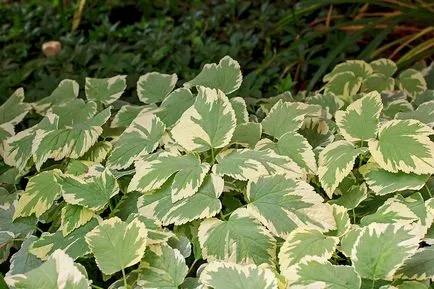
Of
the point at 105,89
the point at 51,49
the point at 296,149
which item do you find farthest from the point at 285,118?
the point at 51,49

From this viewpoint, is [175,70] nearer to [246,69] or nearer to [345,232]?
[246,69]

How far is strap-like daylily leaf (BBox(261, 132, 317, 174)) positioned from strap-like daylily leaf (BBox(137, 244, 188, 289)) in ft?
0.86

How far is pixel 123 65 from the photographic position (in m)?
1.91

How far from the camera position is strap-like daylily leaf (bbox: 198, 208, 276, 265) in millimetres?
890

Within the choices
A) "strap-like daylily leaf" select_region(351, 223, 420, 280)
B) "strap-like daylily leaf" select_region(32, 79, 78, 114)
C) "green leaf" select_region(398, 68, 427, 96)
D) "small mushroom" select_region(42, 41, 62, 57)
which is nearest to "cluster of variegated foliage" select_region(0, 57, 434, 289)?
Answer: "strap-like daylily leaf" select_region(351, 223, 420, 280)

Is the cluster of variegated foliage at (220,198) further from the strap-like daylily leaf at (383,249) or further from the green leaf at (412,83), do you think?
the green leaf at (412,83)

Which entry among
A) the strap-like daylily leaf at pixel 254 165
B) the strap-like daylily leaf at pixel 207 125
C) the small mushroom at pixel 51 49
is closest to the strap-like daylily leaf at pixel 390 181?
the strap-like daylily leaf at pixel 254 165

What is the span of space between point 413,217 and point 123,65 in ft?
3.92

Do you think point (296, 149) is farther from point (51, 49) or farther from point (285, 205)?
point (51, 49)

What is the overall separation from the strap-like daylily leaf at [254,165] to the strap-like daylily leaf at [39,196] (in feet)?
0.90

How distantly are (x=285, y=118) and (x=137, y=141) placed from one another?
0.86ft

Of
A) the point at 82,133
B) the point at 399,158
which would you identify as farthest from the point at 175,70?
the point at 399,158

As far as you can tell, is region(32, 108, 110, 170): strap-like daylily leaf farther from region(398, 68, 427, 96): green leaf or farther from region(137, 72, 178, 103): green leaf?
region(398, 68, 427, 96): green leaf

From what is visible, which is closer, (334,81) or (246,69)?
(334,81)
